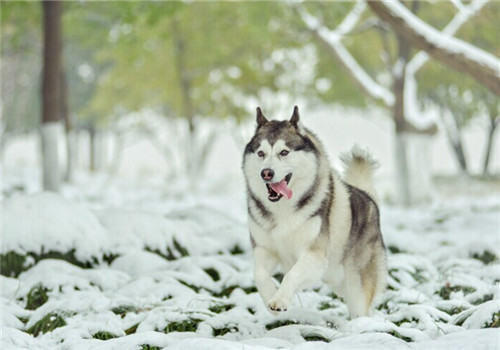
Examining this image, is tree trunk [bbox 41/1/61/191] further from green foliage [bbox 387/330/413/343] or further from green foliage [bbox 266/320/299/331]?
green foliage [bbox 387/330/413/343]

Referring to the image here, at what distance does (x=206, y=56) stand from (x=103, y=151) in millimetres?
21379

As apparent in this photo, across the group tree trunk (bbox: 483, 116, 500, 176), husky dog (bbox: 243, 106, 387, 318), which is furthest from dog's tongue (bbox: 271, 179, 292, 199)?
tree trunk (bbox: 483, 116, 500, 176)

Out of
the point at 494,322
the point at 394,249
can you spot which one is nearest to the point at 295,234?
the point at 494,322

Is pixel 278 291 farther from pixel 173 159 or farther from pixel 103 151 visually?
pixel 103 151

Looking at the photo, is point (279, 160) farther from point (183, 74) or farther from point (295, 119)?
point (183, 74)

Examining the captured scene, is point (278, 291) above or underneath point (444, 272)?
above

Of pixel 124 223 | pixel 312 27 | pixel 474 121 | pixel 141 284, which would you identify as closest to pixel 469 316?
pixel 141 284

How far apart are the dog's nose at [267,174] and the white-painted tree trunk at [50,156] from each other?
8.73 meters

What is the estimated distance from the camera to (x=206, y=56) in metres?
20.6

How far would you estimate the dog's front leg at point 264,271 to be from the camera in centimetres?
397

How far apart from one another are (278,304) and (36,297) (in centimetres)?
259

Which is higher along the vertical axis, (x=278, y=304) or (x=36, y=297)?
(x=278, y=304)

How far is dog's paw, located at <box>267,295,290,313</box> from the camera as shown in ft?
12.0

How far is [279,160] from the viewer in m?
3.90
